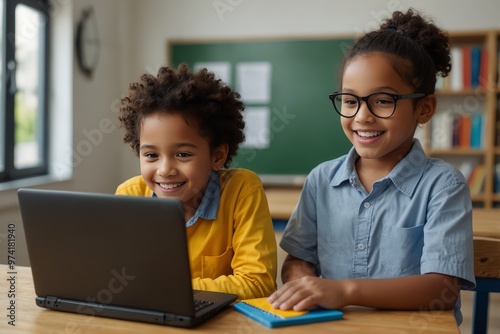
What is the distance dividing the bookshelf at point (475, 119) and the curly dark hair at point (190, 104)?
3.04 m

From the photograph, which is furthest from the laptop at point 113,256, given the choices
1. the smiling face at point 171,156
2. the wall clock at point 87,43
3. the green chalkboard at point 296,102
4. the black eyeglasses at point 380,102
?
the green chalkboard at point 296,102

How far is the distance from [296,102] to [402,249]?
3.27 m

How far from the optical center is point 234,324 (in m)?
1.01

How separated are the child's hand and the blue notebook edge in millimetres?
16

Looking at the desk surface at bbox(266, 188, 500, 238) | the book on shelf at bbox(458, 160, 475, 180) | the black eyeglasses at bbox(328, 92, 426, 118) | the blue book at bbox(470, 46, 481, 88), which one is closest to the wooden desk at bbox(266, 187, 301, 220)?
the desk surface at bbox(266, 188, 500, 238)

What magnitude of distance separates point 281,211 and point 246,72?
2107 millimetres

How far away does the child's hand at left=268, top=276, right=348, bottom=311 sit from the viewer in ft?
3.43

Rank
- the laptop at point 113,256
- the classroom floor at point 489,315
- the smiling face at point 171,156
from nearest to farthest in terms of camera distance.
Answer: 1. the laptop at point 113,256
2. the smiling face at point 171,156
3. the classroom floor at point 489,315

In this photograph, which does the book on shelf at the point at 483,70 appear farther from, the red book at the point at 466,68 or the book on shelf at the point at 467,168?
the book on shelf at the point at 467,168

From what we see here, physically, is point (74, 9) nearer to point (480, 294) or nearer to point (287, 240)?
point (287, 240)

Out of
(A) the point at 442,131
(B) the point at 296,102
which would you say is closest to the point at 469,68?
(A) the point at 442,131

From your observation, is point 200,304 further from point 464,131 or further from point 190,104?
point 464,131

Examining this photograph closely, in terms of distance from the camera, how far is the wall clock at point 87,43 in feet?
13.6

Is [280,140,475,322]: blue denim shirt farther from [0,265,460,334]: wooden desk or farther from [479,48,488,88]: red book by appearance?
[479,48,488,88]: red book
